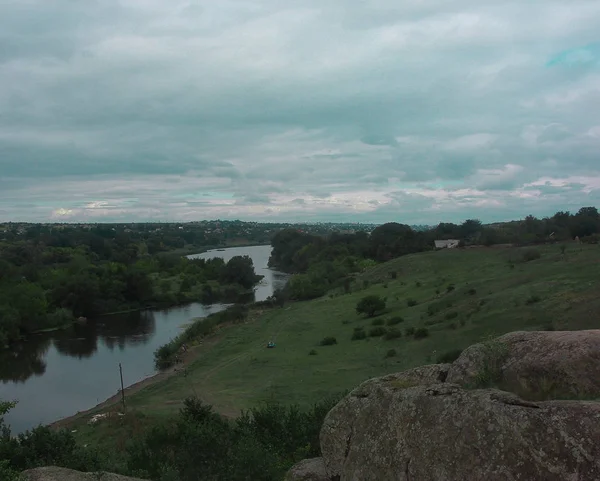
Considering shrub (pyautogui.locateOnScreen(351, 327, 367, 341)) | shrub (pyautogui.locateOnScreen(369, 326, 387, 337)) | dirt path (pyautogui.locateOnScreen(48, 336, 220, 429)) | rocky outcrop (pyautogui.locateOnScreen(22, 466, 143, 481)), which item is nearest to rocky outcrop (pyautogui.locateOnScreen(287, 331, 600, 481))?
rocky outcrop (pyautogui.locateOnScreen(22, 466, 143, 481))

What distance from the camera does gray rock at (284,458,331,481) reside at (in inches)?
320

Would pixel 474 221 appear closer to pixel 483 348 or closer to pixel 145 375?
pixel 145 375

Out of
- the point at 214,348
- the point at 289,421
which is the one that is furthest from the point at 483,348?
the point at 214,348

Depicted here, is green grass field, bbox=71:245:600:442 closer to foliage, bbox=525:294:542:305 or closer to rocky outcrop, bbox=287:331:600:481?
foliage, bbox=525:294:542:305

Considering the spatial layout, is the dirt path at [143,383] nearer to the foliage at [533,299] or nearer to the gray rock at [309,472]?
the gray rock at [309,472]

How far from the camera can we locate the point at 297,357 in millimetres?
37875

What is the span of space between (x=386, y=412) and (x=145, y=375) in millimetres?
40398

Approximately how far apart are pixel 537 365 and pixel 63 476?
8.71 metres

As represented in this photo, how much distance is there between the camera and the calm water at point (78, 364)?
3681 cm

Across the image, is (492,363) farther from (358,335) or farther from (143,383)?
(143,383)

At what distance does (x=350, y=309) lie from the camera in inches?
2077

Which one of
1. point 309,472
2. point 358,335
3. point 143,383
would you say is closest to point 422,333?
point 358,335

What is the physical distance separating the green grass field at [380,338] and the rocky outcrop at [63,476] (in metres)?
12.9

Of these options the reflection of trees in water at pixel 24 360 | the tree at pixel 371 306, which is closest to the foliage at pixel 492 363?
the tree at pixel 371 306
